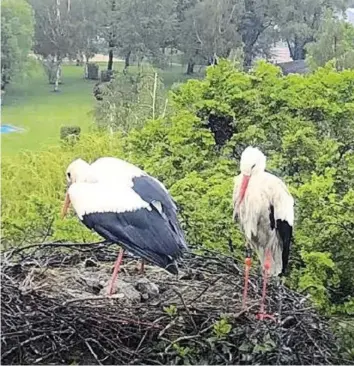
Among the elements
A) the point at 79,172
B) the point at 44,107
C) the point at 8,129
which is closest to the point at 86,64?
the point at 44,107

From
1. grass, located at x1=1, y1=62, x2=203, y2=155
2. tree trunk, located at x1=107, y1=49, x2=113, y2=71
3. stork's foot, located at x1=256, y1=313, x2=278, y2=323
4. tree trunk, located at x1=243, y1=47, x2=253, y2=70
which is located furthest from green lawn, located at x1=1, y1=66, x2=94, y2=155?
stork's foot, located at x1=256, y1=313, x2=278, y2=323

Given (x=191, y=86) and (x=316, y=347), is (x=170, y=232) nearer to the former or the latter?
(x=316, y=347)

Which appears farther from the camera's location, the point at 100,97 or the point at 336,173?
the point at 100,97

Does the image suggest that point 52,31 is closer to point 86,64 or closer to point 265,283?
point 86,64

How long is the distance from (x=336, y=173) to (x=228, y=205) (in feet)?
1.37

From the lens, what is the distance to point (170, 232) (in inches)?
61.5

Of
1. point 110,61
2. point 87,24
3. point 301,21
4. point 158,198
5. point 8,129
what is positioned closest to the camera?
point 158,198

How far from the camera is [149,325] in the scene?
1499mm

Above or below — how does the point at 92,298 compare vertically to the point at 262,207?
below

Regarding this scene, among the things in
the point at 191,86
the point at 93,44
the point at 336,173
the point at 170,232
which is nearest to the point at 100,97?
the point at 93,44

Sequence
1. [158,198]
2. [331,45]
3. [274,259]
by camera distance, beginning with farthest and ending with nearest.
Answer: [331,45]
[274,259]
[158,198]

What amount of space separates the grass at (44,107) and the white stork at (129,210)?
789mm

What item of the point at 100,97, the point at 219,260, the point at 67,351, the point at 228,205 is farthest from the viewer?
the point at 100,97

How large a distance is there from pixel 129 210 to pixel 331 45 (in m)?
2.77
